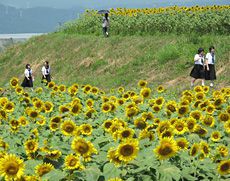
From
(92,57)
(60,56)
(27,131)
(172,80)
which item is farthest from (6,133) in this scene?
(60,56)

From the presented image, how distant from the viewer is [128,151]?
4258 mm

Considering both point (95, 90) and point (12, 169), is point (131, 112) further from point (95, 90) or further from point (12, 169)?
point (95, 90)

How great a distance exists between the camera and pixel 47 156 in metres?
5.07

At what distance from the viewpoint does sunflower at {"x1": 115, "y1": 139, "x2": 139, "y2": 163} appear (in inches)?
167

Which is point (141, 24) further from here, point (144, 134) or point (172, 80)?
point (144, 134)

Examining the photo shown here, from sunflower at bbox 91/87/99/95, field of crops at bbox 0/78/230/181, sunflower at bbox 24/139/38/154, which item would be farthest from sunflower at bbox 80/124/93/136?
sunflower at bbox 91/87/99/95

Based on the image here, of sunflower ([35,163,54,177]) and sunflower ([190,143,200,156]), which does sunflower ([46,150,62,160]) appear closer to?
sunflower ([35,163,54,177])

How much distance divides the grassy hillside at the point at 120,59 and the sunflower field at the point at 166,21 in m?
0.78

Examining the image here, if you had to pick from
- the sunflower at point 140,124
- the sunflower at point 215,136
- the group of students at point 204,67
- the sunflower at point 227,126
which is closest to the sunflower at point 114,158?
the sunflower at point 140,124

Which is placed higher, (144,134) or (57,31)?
(57,31)

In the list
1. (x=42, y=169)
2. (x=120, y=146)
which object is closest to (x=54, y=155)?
(x=42, y=169)

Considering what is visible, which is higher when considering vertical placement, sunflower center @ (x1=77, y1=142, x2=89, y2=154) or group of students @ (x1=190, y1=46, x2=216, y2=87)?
group of students @ (x1=190, y1=46, x2=216, y2=87)

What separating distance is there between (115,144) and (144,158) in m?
0.38

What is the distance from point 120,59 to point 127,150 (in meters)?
21.2
